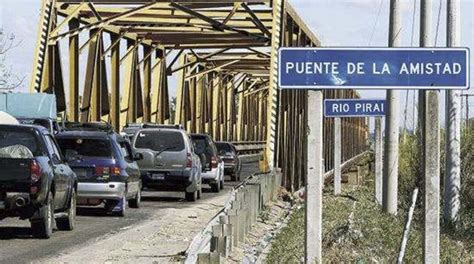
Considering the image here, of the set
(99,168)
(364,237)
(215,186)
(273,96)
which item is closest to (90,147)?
(99,168)

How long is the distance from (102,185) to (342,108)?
4.57m

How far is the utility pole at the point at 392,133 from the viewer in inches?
742

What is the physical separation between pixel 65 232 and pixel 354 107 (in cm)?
528

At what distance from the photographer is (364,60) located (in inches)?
392

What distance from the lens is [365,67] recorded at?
391 inches

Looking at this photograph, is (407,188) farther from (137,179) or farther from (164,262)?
(164,262)

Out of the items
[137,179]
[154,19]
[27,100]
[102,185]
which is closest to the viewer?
[102,185]

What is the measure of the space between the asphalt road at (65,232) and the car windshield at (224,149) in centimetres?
1516

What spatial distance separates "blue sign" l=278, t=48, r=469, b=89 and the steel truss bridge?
1669 centimetres

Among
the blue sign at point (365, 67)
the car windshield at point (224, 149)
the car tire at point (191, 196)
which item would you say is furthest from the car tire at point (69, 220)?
the car windshield at point (224, 149)

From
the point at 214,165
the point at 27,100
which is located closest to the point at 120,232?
the point at 27,100

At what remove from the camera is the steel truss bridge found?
3397cm

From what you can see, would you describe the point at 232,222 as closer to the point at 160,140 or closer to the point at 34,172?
the point at 34,172

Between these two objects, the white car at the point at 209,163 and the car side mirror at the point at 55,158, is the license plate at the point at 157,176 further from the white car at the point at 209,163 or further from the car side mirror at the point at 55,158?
the car side mirror at the point at 55,158
